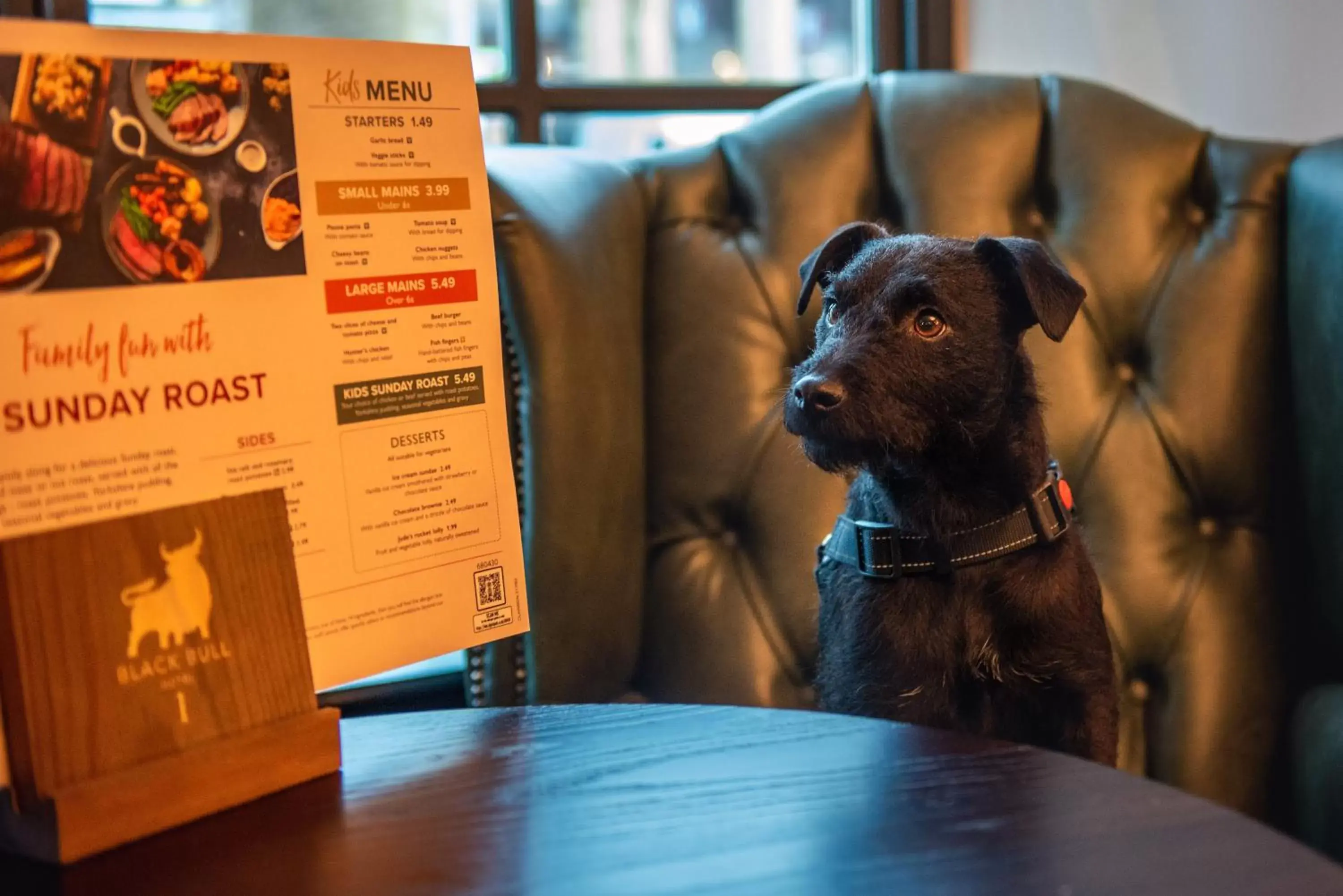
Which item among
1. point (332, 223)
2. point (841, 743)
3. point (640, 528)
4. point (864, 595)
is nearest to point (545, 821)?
point (841, 743)

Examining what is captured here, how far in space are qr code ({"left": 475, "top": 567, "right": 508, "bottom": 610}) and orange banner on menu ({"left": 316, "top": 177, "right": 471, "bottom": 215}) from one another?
0.25 meters

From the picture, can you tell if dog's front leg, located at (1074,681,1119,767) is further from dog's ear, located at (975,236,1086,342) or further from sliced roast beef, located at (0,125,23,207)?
sliced roast beef, located at (0,125,23,207)

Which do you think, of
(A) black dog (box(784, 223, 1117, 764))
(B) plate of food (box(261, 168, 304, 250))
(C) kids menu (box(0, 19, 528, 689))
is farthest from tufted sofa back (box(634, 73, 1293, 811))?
(B) plate of food (box(261, 168, 304, 250))

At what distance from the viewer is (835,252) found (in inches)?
51.5

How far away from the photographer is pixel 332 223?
2.48 feet

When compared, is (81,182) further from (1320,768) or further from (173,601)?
(1320,768)

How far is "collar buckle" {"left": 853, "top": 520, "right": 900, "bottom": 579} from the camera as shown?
1.13 metres

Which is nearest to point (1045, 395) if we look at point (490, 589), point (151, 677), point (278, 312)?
point (490, 589)

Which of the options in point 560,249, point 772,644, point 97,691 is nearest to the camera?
point 97,691

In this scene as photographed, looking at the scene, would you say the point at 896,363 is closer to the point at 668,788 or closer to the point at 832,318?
the point at 832,318

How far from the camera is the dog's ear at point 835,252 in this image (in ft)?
4.22

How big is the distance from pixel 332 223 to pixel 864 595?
0.63m

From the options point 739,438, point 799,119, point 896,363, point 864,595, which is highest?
point 799,119

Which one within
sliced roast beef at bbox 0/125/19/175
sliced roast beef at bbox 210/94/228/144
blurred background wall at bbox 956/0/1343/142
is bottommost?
sliced roast beef at bbox 0/125/19/175
